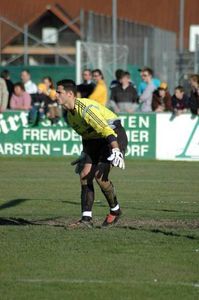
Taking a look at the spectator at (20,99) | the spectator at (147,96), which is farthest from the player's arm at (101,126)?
the spectator at (20,99)

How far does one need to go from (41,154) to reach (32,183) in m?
5.21

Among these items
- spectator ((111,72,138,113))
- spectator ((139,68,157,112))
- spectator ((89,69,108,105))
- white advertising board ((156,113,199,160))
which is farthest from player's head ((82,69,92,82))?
white advertising board ((156,113,199,160))

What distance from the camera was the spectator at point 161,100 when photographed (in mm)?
23922

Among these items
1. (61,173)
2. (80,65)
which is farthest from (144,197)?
(80,65)

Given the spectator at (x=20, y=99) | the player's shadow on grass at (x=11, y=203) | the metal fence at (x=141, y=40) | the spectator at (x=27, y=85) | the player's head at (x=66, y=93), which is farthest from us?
the metal fence at (x=141, y=40)

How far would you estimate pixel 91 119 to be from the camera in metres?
11.6

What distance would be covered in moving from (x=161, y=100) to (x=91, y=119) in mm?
12506

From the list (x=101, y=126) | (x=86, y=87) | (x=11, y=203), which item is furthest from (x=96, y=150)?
(x=86, y=87)

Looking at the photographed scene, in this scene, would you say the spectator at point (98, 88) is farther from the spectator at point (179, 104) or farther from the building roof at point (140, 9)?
the building roof at point (140, 9)

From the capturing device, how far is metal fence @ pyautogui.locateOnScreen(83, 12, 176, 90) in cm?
2925

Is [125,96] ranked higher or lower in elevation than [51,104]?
higher

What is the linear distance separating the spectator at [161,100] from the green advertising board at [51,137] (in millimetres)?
601

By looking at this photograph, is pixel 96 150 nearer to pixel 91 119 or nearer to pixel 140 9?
pixel 91 119

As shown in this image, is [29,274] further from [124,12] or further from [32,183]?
[124,12]
